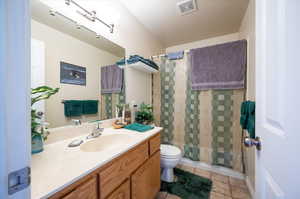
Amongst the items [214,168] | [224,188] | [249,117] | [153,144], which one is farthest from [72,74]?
[214,168]

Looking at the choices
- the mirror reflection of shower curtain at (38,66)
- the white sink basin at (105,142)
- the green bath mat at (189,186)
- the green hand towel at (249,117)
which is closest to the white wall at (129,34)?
the mirror reflection of shower curtain at (38,66)

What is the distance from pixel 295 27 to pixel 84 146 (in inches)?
49.8

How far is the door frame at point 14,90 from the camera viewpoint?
27 centimetres

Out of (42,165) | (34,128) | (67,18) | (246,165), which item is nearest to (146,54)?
(67,18)

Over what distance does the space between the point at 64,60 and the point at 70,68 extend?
0.08 m

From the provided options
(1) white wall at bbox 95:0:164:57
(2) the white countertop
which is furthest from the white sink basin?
(1) white wall at bbox 95:0:164:57

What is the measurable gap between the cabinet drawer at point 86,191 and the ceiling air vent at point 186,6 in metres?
2.02

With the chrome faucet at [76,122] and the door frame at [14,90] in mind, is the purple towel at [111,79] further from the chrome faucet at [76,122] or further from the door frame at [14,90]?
the door frame at [14,90]

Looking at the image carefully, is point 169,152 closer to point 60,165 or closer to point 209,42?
point 60,165

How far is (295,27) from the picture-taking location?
37cm

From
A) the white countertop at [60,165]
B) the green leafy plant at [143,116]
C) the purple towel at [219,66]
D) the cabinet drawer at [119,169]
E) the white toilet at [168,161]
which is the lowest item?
the white toilet at [168,161]

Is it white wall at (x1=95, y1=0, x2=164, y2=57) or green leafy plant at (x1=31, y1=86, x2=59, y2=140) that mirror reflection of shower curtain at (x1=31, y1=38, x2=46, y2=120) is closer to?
green leafy plant at (x1=31, y1=86, x2=59, y2=140)

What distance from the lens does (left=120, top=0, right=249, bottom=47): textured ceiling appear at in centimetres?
Answer: 159

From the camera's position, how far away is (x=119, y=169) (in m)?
0.80
